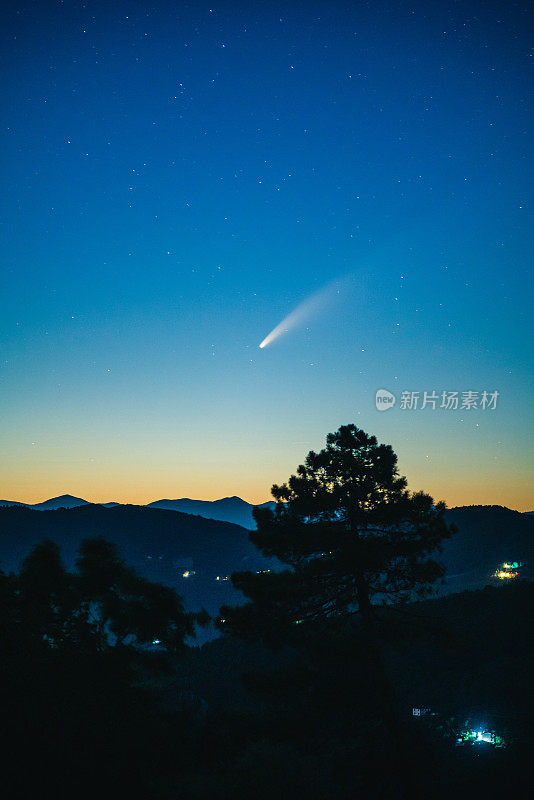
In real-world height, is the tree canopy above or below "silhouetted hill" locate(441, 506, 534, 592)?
above

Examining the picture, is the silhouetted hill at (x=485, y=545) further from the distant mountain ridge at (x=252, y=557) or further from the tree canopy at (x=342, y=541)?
the tree canopy at (x=342, y=541)

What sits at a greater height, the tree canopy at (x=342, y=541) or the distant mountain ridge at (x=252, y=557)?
the tree canopy at (x=342, y=541)

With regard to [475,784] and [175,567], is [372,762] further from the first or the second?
[175,567]

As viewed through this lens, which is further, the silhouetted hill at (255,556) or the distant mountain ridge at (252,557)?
the silhouetted hill at (255,556)

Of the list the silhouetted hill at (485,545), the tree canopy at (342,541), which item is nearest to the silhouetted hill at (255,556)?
the silhouetted hill at (485,545)

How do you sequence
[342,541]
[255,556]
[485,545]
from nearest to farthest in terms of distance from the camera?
[342,541]
[485,545]
[255,556]

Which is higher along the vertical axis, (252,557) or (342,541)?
(342,541)

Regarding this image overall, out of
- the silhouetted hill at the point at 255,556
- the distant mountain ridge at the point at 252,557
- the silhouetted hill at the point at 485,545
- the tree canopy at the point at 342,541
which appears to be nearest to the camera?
the tree canopy at the point at 342,541

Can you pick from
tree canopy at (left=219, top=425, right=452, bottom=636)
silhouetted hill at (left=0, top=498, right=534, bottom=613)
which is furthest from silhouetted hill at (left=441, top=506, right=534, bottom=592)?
tree canopy at (left=219, top=425, right=452, bottom=636)

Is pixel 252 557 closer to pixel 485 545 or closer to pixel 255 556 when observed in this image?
pixel 255 556

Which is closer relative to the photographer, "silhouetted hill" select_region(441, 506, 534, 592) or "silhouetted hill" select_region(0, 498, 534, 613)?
"silhouetted hill" select_region(441, 506, 534, 592)

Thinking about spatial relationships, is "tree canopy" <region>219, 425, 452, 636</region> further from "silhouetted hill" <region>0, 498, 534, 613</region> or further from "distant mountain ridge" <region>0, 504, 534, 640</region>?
"distant mountain ridge" <region>0, 504, 534, 640</region>

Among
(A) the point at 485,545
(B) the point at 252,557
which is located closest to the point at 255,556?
(B) the point at 252,557

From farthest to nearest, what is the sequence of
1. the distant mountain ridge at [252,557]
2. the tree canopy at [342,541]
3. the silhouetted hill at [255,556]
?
the silhouetted hill at [255,556] < the distant mountain ridge at [252,557] < the tree canopy at [342,541]
